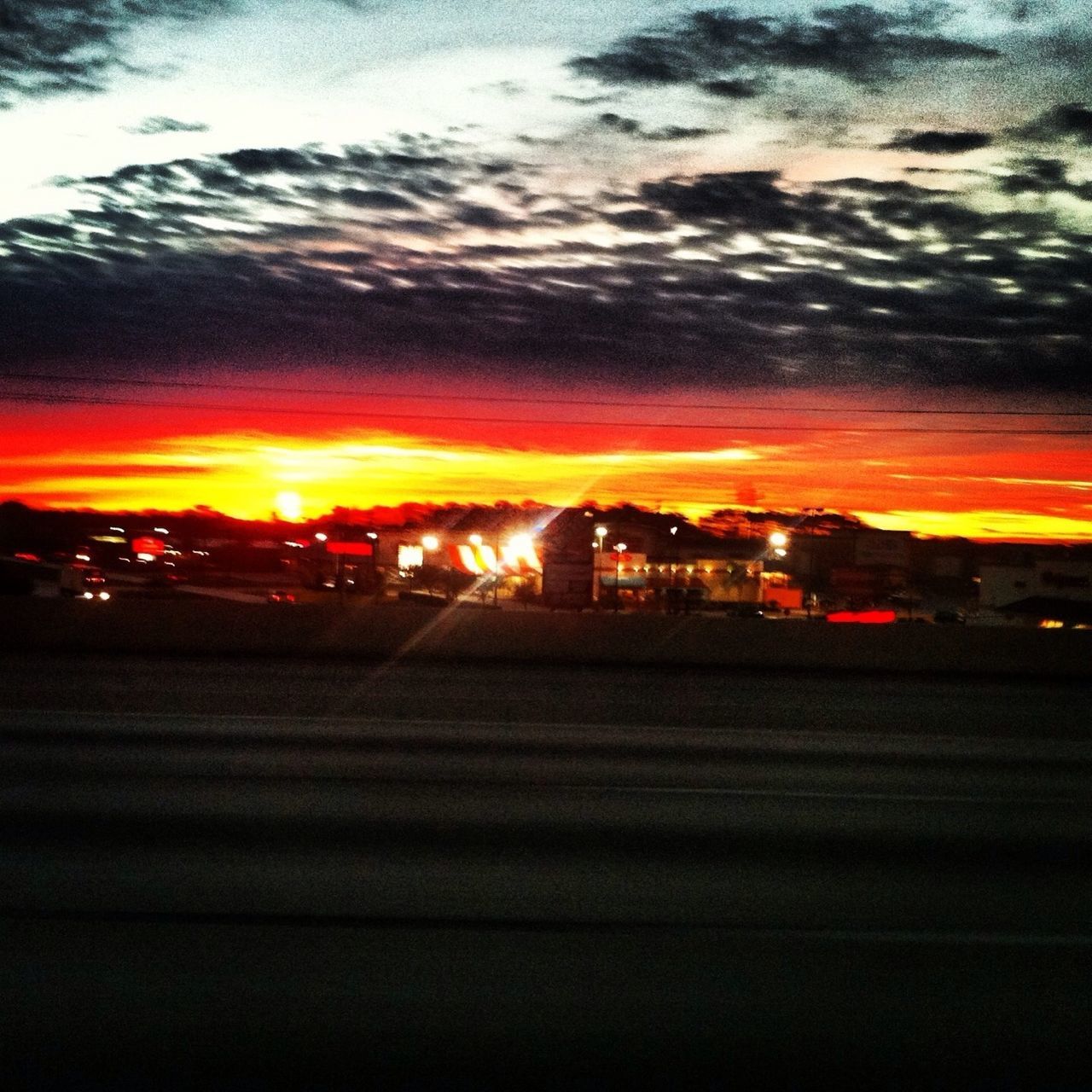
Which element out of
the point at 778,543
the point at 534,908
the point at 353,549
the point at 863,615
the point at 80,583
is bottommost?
the point at 534,908

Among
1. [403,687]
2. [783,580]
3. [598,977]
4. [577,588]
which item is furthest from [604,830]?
[783,580]

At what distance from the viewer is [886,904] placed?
7180 mm

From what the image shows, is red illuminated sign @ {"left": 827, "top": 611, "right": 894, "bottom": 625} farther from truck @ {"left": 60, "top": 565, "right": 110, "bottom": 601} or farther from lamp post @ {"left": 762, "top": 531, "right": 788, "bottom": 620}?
truck @ {"left": 60, "top": 565, "right": 110, "bottom": 601}

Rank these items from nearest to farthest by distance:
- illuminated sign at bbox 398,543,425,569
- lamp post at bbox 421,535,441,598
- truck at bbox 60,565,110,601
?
1. truck at bbox 60,565,110,601
2. lamp post at bbox 421,535,441,598
3. illuminated sign at bbox 398,543,425,569

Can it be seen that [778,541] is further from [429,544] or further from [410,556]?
[410,556]

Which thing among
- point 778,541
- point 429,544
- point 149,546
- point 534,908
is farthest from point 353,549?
point 534,908

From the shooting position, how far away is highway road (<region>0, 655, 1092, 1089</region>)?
4973 mm

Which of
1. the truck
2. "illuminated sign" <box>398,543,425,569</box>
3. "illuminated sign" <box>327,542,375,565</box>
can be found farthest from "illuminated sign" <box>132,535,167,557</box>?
"illuminated sign" <box>398,543,425,569</box>

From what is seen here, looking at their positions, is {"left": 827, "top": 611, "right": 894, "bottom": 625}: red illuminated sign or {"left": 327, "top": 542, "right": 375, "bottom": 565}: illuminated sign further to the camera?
{"left": 327, "top": 542, "right": 375, "bottom": 565}: illuminated sign

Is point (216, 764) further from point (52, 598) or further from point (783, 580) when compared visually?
point (783, 580)

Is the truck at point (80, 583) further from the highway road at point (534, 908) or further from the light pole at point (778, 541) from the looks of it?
the highway road at point (534, 908)

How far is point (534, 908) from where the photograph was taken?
695cm

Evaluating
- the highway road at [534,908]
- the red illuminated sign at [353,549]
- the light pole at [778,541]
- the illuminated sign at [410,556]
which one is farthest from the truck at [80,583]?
the highway road at [534,908]

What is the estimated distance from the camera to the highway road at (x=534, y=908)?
4.97m
